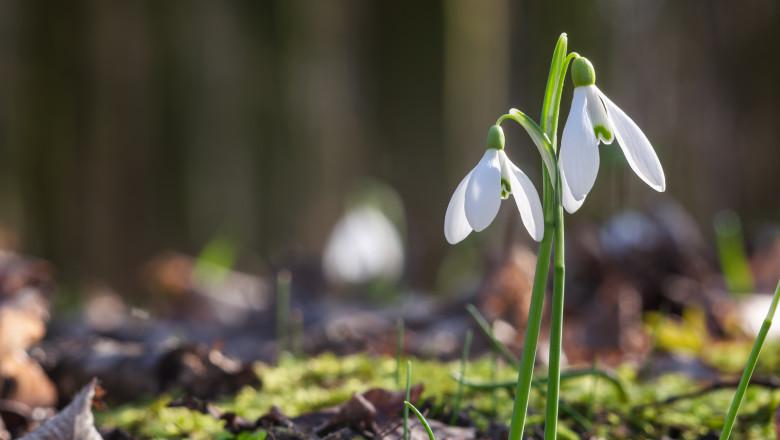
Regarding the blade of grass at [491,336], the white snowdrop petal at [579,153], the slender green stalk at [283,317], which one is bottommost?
the slender green stalk at [283,317]

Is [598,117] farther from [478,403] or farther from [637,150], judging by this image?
[478,403]

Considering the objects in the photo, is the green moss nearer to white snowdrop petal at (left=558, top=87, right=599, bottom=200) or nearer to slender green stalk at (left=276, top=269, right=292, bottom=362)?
slender green stalk at (left=276, top=269, right=292, bottom=362)

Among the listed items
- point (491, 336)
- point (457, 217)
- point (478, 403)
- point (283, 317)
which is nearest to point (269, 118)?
point (283, 317)

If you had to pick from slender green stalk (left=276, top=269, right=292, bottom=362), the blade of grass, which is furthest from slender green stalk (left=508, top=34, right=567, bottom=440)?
slender green stalk (left=276, top=269, right=292, bottom=362)

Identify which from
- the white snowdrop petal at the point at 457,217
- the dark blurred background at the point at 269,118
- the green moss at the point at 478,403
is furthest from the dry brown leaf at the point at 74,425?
the dark blurred background at the point at 269,118

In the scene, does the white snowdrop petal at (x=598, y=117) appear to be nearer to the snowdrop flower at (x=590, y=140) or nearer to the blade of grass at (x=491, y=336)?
the snowdrop flower at (x=590, y=140)

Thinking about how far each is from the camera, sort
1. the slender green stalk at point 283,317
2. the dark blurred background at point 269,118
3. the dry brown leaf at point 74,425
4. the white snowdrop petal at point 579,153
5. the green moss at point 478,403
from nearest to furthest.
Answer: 1. the white snowdrop petal at point 579,153
2. the dry brown leaf at point 74,425
3. the green moss at point 478,403
4. the slender green stalk at point 283,317
5. the dark blurred background at point 269,118
